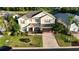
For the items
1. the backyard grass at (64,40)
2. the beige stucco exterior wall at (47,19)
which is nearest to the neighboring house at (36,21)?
the beige stucco exterior wall at (47,19)

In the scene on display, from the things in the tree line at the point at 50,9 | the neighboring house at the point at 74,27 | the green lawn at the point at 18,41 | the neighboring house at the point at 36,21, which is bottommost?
the green lawn at the point at 18,41

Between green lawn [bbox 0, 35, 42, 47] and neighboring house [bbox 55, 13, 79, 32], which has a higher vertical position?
neighboring house [bbox 55, 13, 79, 32]

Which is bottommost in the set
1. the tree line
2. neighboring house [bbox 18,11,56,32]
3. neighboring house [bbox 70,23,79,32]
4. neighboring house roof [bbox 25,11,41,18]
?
neighboring house [bbox 70,23,79,32]

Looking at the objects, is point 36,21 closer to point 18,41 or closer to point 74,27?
point 18,41

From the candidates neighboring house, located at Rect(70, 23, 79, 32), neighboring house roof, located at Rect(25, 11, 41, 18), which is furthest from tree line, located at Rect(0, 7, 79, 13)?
neighboring house, located at Rect(70, 23, 79, 32)

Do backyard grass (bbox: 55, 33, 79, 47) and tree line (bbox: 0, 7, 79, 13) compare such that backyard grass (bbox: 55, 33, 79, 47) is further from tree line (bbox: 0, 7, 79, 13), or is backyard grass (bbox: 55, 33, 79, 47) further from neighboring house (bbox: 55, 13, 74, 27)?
tree line (bbox: 0, 7, 79, 13)

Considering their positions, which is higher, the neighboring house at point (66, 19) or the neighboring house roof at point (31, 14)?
the neighboring house roof at point (31, 14)

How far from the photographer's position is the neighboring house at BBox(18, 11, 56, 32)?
2.67 metres

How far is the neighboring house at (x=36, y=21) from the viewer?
2.67 meters

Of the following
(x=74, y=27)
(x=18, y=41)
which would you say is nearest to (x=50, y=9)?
(x=74, y=27)

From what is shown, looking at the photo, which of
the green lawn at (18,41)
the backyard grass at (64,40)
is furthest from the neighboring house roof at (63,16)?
the green lawn at (18,41)

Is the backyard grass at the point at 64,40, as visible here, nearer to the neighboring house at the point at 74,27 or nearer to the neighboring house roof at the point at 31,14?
the neighboring house at the point at 74,27

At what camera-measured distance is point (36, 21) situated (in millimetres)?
2676
